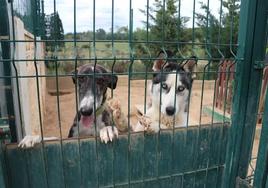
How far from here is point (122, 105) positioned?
20.6 ft

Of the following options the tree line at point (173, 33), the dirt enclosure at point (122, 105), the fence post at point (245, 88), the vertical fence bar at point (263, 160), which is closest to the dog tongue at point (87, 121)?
the tree line at point (173, 33)

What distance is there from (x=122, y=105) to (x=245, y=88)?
4.59 metres

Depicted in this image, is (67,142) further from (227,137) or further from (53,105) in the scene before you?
(53,105)

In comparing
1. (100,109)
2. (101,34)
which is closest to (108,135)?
(101,34)

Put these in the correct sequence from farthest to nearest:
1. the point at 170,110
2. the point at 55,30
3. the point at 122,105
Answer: the point at 122,105 → the point at 170,110 → the point at 55,30

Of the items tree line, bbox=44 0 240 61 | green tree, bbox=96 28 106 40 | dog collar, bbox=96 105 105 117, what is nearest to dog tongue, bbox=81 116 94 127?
dog collar, bbox=96 105 105 117

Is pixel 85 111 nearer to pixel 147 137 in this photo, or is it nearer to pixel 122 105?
pixel 147 137

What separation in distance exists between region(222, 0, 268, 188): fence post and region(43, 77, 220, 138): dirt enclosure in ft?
9.61

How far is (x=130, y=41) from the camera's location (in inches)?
59.2

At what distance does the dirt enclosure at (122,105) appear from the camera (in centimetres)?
543

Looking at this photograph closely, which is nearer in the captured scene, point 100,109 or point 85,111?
point 85,111

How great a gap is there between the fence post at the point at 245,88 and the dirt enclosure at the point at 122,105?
2.93 metres

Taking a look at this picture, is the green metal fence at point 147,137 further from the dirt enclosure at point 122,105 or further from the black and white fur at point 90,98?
the dirt enclosure at point 122,105

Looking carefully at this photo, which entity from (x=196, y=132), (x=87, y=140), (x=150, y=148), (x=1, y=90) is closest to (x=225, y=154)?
(x=196, y=132)
